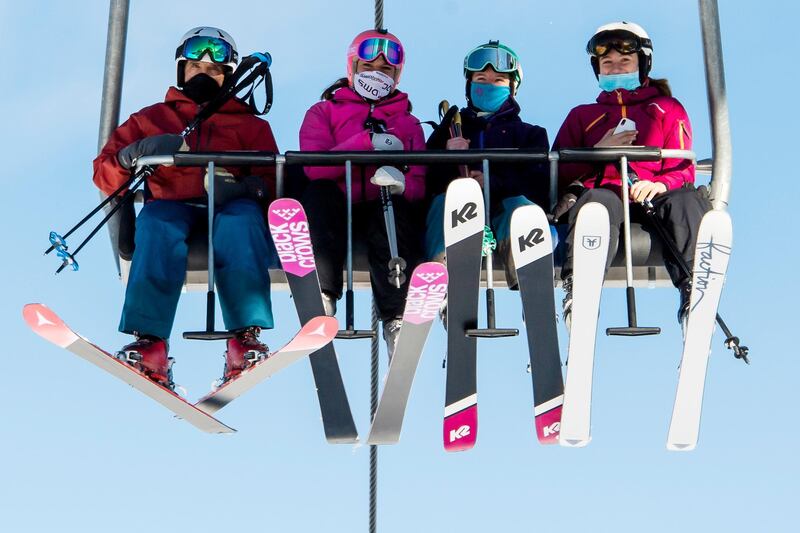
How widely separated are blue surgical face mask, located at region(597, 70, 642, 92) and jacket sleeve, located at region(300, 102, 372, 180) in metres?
1.34

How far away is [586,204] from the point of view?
8.69 meters

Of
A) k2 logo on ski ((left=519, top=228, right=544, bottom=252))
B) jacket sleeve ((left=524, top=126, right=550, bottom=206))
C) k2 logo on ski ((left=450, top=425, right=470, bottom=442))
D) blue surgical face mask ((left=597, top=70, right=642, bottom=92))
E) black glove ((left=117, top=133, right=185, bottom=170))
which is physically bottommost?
k2 logo on ski ((left=450, top=425, right=470, bottom=442))

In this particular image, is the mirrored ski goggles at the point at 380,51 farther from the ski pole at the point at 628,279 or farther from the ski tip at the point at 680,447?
the ski tip at the point at 680,447

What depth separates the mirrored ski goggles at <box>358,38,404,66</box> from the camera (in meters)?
9.74

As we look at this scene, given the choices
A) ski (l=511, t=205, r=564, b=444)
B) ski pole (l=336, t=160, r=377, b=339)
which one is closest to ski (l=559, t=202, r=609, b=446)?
ski (l=511, t=205, r=564, b=444)

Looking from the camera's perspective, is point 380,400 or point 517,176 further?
point 517,176

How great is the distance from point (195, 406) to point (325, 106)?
180 centimetres

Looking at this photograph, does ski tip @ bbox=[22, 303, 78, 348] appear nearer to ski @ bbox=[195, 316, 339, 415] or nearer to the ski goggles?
ski @ bbox=[195, 316, 339, 415]

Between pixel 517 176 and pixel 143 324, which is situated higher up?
pixel 517 176

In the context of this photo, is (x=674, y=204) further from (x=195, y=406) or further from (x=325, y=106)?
(x=195, y=406)

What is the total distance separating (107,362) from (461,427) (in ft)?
5.11

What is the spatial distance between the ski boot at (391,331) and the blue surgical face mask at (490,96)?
4.93 ft

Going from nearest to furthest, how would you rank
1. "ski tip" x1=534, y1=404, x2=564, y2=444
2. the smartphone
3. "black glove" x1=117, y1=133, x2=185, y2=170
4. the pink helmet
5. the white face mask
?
"ski tip" x1=534, y1=404, x2=564, y2=444 → "black glove" x1=117, y1=133, x2=185, y2=170 → the smartphone → the white face mask → the pink helmet

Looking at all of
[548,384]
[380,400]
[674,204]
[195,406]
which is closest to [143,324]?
[195,406]
